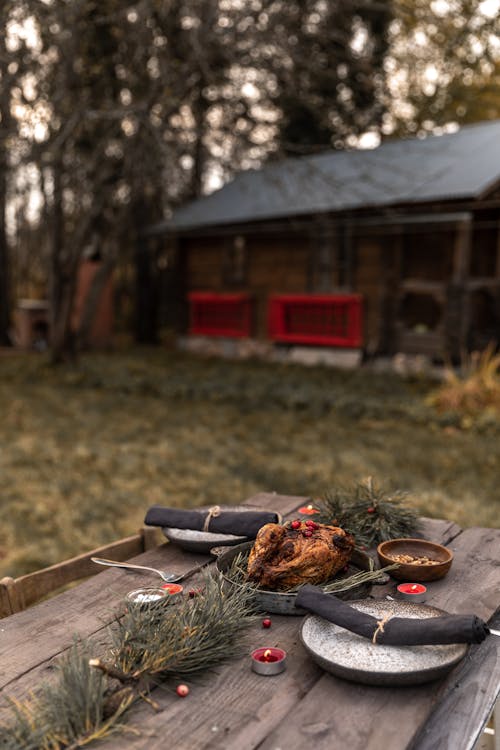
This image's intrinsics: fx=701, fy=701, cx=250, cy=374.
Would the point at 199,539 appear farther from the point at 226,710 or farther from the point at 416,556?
the point at 226,710

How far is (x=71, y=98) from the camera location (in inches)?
448

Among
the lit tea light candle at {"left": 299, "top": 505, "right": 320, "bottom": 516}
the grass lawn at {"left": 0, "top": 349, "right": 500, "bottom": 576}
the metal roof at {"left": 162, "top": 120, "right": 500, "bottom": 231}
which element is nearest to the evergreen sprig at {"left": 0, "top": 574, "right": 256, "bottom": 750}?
the lit tea light candle at {"left": 299, "top": 505, "right": 320, "bottom": 516}

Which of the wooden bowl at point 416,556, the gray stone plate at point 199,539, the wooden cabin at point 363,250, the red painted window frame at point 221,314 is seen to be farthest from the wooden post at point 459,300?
the gray stone plate at point 199,539

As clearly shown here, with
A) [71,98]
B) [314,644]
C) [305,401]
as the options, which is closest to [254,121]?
[71,98]

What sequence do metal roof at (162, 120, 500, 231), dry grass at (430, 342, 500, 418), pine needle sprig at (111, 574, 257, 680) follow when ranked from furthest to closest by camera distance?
metal roof at (162, 120, 500, 231) < dry grass at (430, 342, 500, 418) < pine needle sprig at (111, 574, 257, 680)

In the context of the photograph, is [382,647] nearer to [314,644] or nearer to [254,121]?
[314,644]

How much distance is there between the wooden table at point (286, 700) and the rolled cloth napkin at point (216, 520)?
1.48 ft

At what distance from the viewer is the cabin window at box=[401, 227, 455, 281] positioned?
14.5m

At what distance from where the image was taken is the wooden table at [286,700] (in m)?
1.55

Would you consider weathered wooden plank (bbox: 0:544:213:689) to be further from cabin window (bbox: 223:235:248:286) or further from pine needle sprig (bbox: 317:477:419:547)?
cabin window (bbox: 223:235:248:286)

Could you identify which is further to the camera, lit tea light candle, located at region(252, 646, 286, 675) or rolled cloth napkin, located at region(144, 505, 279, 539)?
rolled cloth napkin, located at region(144, 505, 279, 539)

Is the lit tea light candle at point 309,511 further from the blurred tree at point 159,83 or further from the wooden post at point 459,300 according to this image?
the wooden post at point 459,300

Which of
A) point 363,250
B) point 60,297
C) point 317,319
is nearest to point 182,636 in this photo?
point 60,297

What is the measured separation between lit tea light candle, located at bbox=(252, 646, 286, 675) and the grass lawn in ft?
4.71
